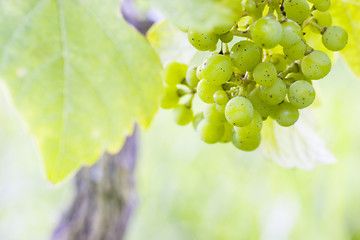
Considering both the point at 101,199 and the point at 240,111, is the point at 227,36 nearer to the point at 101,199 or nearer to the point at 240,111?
the point at 240,111

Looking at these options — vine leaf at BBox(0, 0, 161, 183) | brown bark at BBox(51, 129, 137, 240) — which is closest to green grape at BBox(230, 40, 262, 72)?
vine leaf at BBox(0, 0, 161, 183)

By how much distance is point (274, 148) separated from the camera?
1.98ft

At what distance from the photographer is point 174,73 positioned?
520 millimetres

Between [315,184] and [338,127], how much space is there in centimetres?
43

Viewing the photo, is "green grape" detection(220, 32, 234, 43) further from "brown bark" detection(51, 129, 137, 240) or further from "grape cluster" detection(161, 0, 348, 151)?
"brown bark" detection(51, 129, 137, 240)

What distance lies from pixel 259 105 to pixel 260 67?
51 mm

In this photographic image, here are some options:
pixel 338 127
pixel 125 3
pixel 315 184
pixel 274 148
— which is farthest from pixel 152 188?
pixel 274 148

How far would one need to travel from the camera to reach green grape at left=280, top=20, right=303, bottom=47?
15.1 inches

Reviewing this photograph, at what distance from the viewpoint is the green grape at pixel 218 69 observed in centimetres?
41

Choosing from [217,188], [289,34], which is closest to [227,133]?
[289,34]

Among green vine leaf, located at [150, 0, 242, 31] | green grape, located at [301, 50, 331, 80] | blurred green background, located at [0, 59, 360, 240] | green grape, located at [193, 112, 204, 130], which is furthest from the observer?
blurred green background, located at [0, 59, 360, 240]

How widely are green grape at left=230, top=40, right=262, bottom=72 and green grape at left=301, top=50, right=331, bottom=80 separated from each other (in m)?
0.05

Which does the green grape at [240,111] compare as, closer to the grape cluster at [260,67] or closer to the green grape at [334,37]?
the grape cluster at [260,67]

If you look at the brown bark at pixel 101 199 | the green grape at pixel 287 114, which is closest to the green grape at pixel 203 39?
the green grape at pixel 287 114
